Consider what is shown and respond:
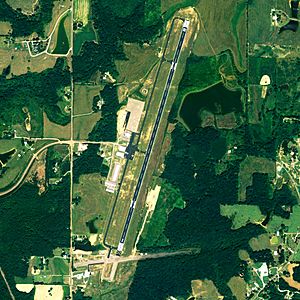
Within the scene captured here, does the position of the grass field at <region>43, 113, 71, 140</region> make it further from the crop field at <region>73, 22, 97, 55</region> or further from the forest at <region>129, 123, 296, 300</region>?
the forest at <region>129, 123, 296, 300</region>

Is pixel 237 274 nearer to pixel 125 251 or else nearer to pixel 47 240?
pixel 125 251

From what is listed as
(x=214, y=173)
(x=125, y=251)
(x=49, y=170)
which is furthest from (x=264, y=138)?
(x=49, y=170)

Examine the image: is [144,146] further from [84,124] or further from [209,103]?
[209,103]

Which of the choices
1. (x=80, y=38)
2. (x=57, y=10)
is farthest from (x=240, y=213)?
(x=57, y=10)

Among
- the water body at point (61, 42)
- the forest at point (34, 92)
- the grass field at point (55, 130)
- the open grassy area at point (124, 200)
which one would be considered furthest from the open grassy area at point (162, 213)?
the water body at point (61, 42)

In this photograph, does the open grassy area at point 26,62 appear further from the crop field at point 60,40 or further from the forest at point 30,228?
the forest at point 30,228

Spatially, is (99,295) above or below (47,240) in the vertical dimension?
below
